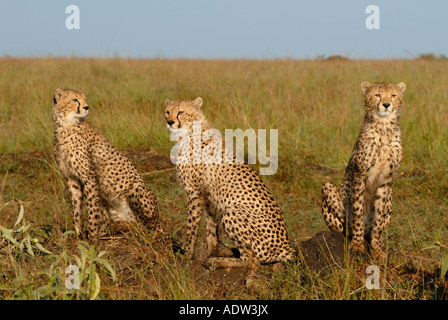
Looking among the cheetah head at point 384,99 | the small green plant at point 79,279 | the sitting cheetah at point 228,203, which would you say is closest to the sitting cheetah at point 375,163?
the cheetah head at point 384,99

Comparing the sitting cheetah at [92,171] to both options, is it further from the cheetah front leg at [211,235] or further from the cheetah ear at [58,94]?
the cheetah front leg at [211,235]

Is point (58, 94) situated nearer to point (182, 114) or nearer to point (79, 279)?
point (182, 114)

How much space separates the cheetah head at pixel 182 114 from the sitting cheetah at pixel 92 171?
1.74ft

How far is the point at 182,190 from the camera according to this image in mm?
5691

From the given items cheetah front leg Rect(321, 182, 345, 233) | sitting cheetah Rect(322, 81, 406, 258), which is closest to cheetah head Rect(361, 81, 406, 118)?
sitting cheetah Rect(322, 81, 406, 258)

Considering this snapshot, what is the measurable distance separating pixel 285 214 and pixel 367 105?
1.89 meters

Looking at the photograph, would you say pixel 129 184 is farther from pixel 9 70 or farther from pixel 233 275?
pixel 9 70

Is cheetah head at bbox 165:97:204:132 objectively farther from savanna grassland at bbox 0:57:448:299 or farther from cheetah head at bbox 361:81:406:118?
cheetah head at bbox 361:81:406:118

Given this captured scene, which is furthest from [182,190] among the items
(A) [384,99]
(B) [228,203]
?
(A) [384,99]

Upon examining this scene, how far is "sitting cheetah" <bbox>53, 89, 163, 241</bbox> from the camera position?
3967 mm

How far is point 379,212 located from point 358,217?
172 mm

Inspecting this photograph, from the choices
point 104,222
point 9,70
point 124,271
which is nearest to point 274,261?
point 124,271
